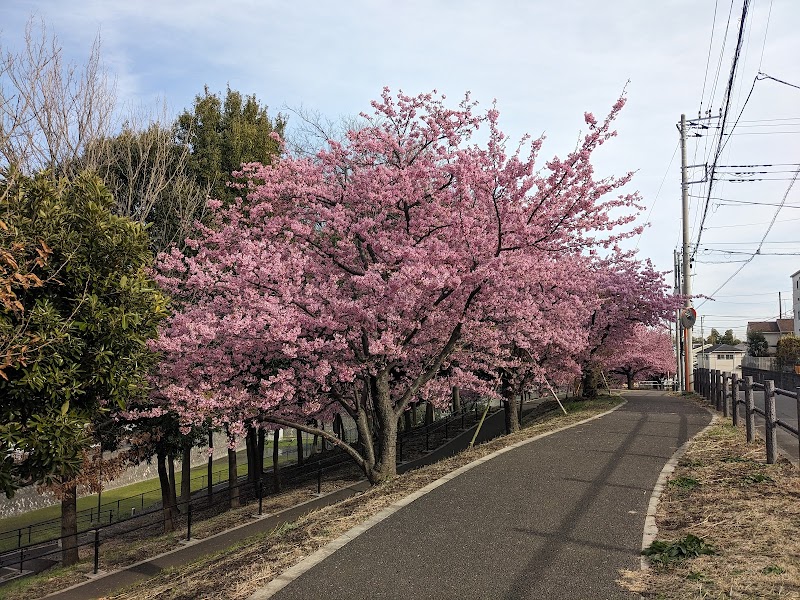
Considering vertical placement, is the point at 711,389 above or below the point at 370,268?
below

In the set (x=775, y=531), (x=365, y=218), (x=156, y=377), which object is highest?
(x=365, y=218)

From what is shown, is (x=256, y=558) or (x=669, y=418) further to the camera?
(x=669, y=418)

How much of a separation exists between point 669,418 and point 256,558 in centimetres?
1234

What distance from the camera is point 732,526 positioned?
253 inches

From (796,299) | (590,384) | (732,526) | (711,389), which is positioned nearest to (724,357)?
(796,299)

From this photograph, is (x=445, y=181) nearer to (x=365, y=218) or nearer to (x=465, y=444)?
(x=365, y=218)

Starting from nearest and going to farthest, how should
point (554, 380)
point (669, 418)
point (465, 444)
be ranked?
point (669, 418) → point (554, 380) → point (465, 444)

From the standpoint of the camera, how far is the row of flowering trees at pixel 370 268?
11.8m

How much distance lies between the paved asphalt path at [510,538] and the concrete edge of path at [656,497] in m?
0.08

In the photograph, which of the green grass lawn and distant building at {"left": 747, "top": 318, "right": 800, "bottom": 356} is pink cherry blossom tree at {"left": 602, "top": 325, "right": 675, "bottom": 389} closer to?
the green grass lawn

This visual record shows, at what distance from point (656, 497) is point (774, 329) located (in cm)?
11738

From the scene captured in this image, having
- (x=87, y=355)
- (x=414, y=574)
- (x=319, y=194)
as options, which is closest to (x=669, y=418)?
(x=319, y=194)

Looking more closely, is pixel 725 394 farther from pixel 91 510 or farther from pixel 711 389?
Answer: pixel 91 510

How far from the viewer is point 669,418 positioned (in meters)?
15.5
